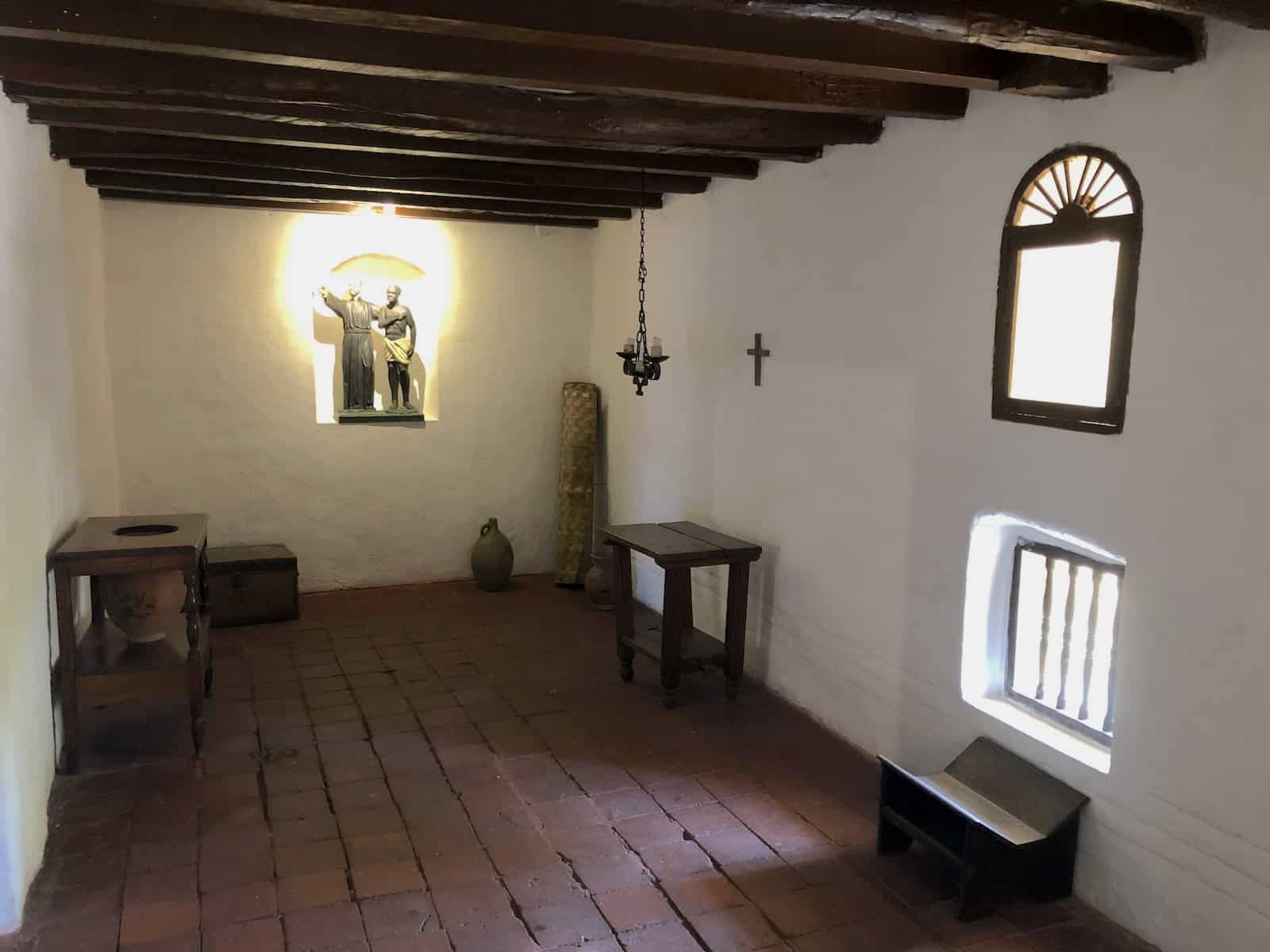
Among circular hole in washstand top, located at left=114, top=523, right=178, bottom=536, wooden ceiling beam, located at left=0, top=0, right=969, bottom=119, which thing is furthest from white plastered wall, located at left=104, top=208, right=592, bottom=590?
wooden ceiling beam, located at left=0, top=0, right=969, bottom=119

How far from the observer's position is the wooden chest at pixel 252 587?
18.3 ft

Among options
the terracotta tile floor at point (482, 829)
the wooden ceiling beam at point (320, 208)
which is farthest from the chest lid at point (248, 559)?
the wooden ceiling beam at point (320, 208)

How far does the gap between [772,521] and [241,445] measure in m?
3.45

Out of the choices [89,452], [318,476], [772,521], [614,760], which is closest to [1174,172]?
[772,521]

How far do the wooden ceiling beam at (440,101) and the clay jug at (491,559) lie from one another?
3203 millimetres

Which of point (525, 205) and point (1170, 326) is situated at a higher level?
point (525, 205)

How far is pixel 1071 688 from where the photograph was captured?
3.24 m

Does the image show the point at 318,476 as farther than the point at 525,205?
Yes

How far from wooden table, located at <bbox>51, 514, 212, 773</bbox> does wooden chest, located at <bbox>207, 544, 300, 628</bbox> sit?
1.48 metres

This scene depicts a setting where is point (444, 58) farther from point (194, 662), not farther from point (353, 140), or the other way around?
point (194, 662)

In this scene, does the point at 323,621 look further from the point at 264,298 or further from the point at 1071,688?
the point at 1071,688

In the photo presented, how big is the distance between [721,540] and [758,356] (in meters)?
0.89

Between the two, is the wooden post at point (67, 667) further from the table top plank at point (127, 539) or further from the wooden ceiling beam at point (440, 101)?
the wooden ceiling beam at point (440, 101)

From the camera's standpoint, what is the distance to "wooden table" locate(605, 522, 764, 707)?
4.49 m
